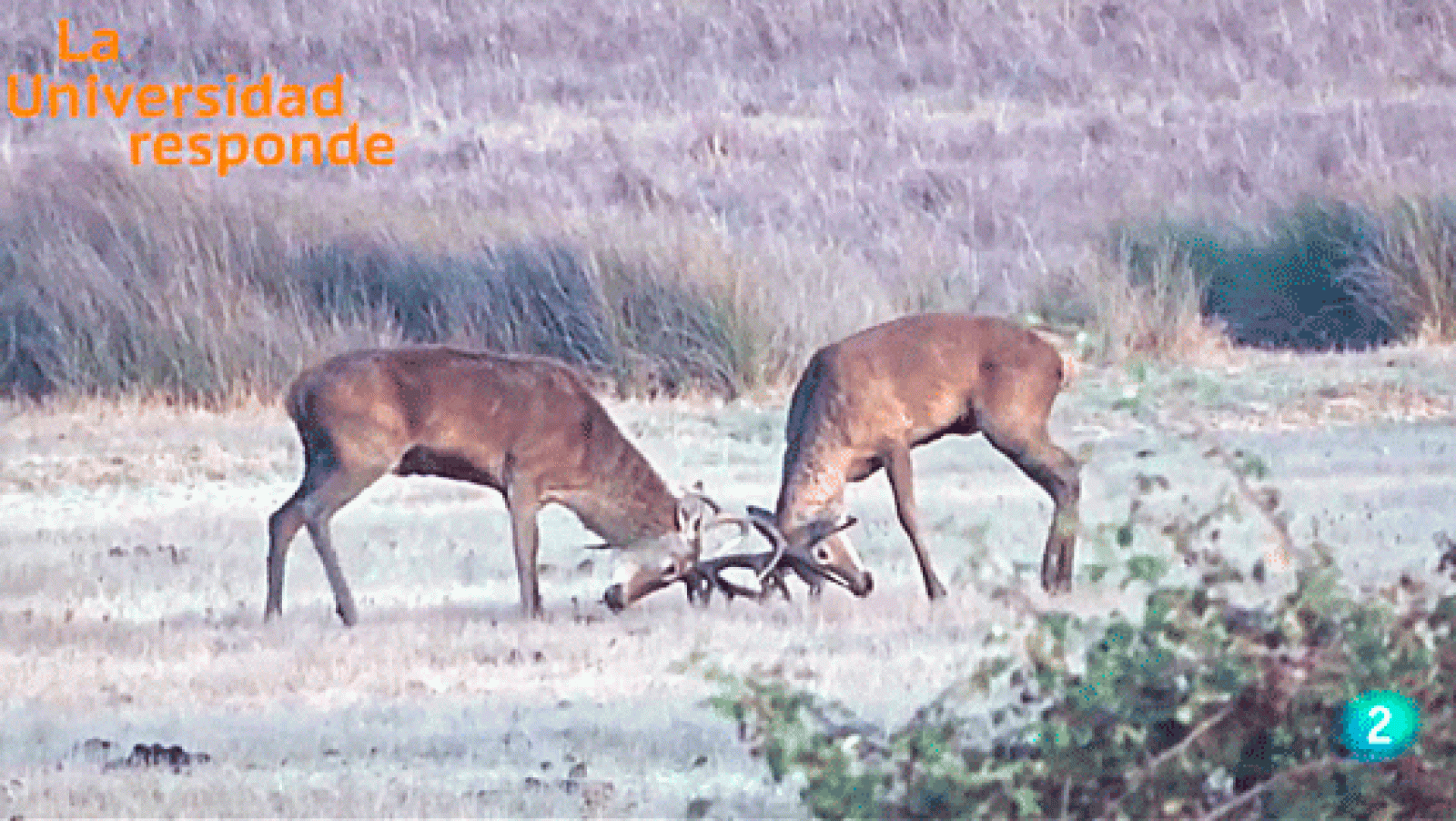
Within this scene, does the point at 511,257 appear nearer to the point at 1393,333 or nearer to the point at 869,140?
the point at 1393,333

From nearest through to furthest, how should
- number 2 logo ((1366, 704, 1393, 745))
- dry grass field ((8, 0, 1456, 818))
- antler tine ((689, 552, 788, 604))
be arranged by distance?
Answer: number 2 logo ((1366, 704, 1393, 745)), dry grass field ((8, 0, 1456, 818)), antler tine ((689, 552, 788, 604))

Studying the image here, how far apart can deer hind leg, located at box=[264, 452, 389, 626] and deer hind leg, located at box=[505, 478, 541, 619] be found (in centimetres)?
48

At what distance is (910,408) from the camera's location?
1263 cm

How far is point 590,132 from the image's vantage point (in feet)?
136

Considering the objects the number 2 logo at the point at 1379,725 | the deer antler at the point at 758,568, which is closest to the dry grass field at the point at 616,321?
the deer antler at the point at 758,568

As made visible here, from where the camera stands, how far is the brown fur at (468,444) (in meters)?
12.4

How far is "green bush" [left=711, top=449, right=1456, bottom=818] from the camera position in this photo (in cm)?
624

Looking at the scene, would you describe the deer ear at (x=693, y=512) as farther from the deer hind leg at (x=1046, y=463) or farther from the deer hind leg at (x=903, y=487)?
the deer hind leg at (x=1046, y=463)

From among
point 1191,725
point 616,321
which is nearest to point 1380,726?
point 1191,725

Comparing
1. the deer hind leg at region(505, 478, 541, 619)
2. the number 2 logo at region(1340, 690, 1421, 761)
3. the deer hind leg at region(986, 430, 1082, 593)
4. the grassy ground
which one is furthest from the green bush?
the deer hind leg at region(986, 430, 1082, 593)

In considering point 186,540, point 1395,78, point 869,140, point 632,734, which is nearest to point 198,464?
point 186,540

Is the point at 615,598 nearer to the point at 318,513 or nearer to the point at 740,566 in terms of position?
→ the point at 740,566

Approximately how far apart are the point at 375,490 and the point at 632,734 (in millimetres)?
8097

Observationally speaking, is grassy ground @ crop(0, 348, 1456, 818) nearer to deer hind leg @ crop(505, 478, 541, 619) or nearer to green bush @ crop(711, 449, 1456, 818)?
deer hind leg @ crop(505, 478, 541, 619)
